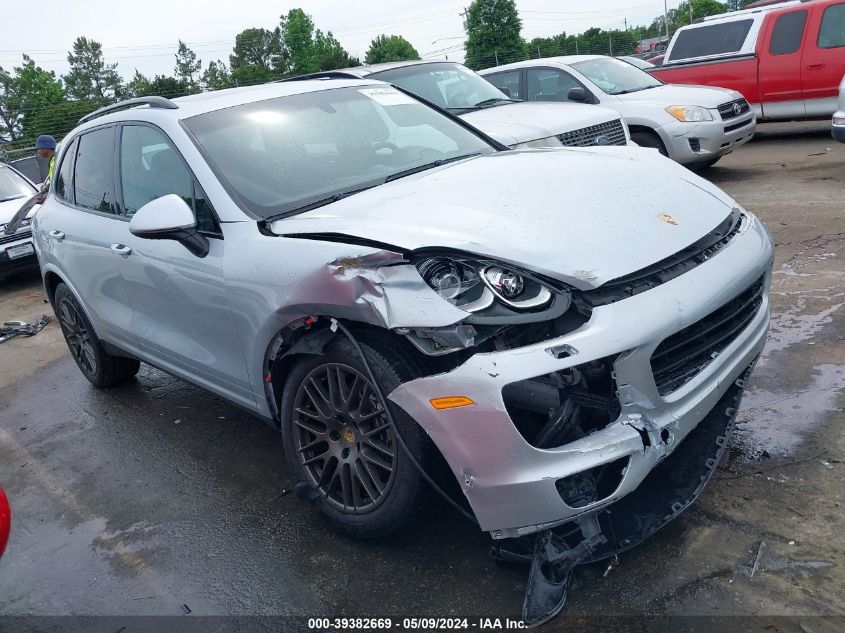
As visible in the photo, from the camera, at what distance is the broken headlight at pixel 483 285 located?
271 cm

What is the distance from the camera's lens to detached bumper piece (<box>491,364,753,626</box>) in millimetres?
2754

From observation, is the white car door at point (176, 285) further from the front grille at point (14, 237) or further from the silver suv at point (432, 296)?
the front grille at point (14, 237)

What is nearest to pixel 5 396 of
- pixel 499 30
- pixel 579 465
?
pixel 579 465

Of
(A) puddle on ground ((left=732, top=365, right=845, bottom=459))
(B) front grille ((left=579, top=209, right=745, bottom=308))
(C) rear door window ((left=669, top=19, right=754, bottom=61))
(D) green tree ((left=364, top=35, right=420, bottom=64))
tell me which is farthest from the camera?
(D) green tree ((left=364, top=35, right=420, bottom=64))

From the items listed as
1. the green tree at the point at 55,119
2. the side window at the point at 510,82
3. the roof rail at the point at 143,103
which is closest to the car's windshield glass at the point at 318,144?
the roof rail at the point at 143,103

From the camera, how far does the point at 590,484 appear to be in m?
2.68

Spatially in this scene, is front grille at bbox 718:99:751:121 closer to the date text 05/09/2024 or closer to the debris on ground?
the debris on ground

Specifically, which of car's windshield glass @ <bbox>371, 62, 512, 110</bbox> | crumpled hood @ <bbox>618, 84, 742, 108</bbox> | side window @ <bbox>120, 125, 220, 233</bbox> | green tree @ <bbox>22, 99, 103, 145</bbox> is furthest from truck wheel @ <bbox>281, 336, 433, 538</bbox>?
green tree @ <bbox>22, 99, 103, 145</bbox>

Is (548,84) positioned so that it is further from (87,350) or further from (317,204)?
(317,204)

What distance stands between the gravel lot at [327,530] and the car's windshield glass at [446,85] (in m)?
4.59

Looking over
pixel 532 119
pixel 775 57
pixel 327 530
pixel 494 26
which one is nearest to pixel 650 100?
pixel 532 119

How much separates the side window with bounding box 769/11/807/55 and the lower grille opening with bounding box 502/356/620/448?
35.3 ft

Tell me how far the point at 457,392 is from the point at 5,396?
4956 mm

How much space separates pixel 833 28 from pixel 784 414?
945cm
